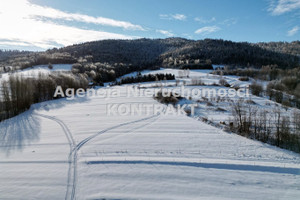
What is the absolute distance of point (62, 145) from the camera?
5.47 meters

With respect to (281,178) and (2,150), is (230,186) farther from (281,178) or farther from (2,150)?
(2,150)

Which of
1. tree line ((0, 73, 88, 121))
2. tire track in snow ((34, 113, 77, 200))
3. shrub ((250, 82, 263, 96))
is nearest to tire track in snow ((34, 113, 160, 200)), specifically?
tire track in snow ((34, 113, 77, 200))

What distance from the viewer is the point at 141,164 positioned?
14.2 ft

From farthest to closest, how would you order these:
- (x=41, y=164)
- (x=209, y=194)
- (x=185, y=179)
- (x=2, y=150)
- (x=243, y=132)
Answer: (x=243, y=132) → (x=2, y=150) → (x=41, y=164) → (x=185, y=179) → (x=209, y=194)

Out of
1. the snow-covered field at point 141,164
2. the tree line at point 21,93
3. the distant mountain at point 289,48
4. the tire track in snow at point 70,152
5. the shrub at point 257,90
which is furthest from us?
the distant mountain at point 289,48

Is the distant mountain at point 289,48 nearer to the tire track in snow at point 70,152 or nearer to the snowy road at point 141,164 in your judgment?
the snowy road at point 141,164

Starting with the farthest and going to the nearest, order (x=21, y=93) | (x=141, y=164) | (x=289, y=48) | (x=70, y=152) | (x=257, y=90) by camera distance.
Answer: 1. (x=289, y=48)
2. (x=257, y=90)
3. (x=21, y=93)
4. (x=70, y=152)
5. (x=141, y=164)

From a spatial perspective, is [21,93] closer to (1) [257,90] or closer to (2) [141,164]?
(2) [141,164]

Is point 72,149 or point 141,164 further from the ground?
point 72,149

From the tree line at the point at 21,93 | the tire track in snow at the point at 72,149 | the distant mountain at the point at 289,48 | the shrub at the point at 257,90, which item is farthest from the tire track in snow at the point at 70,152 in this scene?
the distant mountain at the point at 289,48

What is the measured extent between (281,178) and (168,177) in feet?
9.09

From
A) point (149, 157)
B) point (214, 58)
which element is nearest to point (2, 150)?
point (149, 157)

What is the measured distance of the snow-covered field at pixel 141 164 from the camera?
3434mm

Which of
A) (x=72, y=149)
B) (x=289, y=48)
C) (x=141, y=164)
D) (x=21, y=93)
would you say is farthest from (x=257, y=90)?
(x=289, y=48)
